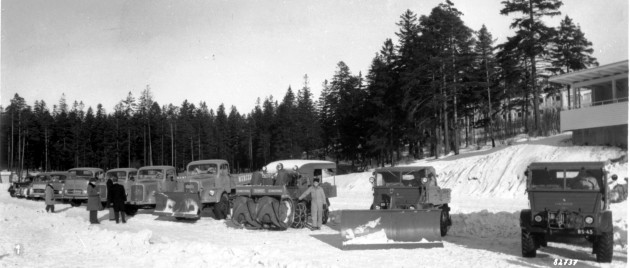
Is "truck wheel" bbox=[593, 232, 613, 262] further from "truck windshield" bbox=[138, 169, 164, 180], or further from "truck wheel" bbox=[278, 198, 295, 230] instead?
"truck windshield" bbox=[138, 169, 164, 180]

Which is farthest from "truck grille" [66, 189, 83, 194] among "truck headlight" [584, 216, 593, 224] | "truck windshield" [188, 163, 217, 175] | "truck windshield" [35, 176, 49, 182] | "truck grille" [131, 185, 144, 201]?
"truck headlight" [584, 216, 593, 224]

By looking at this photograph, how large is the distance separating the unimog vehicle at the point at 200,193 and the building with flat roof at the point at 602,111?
57.1 feet

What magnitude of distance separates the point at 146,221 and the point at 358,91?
46.6 m

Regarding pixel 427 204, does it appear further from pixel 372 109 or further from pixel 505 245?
pixel 372 109

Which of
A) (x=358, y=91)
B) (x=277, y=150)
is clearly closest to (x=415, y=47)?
(x=358, y=91)

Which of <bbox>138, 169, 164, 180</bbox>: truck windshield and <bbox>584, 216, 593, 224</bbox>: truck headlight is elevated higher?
<bbox>138, 169, 164, 180</bbox>: truck windshield

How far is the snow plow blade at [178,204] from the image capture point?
60.1 ft

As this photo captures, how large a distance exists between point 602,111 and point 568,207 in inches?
726

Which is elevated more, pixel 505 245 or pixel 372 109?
pixel 372 109

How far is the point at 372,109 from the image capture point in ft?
169

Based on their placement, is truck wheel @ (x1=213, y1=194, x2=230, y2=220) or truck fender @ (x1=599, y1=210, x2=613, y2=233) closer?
truck fender @ (x1=599, y1=210, x2=613, y2=233)

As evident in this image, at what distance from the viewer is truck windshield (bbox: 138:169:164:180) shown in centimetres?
2261

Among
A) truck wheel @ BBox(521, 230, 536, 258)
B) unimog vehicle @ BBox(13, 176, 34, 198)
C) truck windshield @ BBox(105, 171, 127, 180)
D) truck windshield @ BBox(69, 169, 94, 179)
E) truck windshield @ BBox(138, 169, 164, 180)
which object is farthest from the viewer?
unimog vehicle @ BBox(13, 176, 34, 198)

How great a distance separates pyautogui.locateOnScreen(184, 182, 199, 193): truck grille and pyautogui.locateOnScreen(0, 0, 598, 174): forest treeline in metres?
25.1
